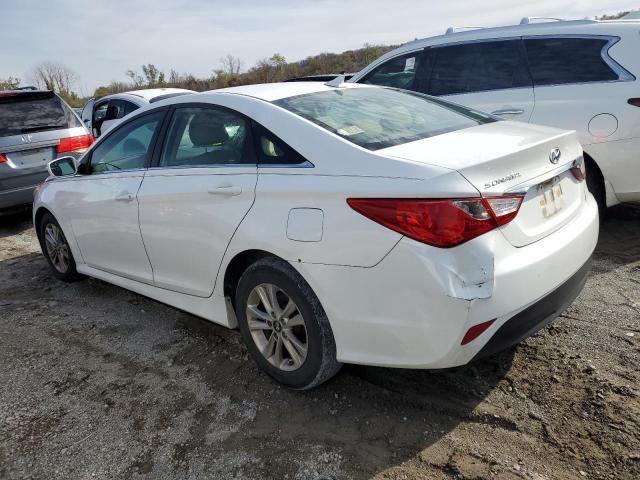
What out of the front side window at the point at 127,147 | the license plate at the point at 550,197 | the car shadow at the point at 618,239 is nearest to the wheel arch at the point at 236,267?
the front side window at the point at 127,147

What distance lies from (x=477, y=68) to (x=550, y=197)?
3037 mm

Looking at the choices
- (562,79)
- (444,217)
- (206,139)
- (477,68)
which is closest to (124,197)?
(206,139)

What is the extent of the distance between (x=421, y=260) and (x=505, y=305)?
40 cm

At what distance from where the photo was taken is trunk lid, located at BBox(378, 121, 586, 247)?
2.21 metres

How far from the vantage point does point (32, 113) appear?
6.96 m

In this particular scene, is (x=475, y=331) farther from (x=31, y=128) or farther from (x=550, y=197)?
(x=31, y=128)

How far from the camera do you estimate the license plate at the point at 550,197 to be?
243 cm

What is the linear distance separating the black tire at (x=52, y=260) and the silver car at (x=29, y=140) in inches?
80.0

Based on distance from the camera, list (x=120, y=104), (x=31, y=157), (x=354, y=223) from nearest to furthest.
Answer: (x=354, y=223)
(x=31, y=157)
(x=120, y=104)

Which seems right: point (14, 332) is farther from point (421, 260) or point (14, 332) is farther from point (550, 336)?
point (550, 336)

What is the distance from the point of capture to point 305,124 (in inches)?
104

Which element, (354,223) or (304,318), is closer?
(354,223)

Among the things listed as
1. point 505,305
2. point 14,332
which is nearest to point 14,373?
point 14,332

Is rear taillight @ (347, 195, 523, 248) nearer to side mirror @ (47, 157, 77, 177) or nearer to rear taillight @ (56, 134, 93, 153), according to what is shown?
side mirror @ (47, 157, 77, 177)
